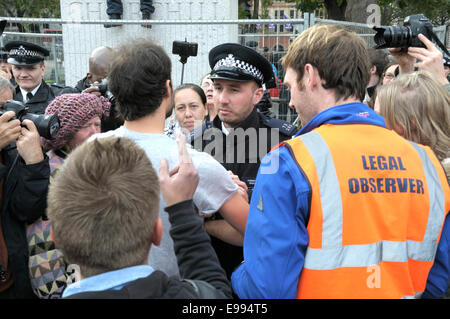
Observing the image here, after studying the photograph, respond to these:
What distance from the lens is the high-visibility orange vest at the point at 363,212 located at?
4.59ft

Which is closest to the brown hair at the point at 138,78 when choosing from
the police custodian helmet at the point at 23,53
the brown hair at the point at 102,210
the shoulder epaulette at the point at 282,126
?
the brown hair at the point at 102,210

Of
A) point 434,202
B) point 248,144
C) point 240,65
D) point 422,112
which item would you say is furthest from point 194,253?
point 240,65

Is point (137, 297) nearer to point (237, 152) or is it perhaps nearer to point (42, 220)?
point (42, 220)

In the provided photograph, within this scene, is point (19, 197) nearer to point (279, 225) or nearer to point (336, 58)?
point (279, 225)

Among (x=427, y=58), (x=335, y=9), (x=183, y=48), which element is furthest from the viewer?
(x=335, y=9)

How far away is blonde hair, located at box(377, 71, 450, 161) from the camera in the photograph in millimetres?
1909

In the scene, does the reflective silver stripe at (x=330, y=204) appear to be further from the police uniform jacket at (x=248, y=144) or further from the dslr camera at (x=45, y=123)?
the dslr camera at (x=45, y=123)

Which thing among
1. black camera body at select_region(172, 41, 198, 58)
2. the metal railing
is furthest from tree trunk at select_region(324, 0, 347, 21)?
black camera body at select_region(172, 41, 198, 58)

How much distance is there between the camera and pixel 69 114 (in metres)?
2.24

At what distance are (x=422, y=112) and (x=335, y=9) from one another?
18.2m

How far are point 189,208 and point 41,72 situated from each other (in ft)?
14.7

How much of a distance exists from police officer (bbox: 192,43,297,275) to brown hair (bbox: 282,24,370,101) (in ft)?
3.63

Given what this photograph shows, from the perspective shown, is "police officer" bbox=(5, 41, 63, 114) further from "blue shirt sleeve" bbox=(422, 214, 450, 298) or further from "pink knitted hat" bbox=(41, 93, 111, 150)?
"blue shirt sleeve" bbox=(422, 214, 450, 298)

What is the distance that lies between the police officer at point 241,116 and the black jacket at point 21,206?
1.13 metres
